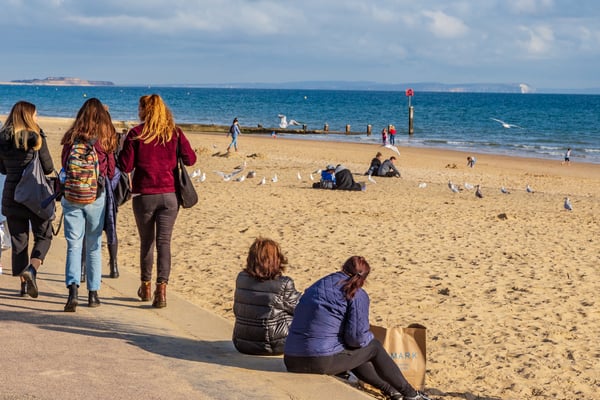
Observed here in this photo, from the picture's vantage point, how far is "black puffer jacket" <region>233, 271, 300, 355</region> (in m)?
5.59

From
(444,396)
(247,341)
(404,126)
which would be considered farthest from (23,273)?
(404,126)

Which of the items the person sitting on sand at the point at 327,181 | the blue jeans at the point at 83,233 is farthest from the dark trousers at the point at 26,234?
the person sitting on sand at the point at 327,181

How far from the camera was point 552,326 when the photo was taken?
718 cm

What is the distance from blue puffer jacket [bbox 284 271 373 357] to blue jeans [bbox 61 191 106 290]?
2.18m

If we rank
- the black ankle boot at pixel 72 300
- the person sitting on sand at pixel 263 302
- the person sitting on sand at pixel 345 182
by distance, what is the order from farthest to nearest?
the person sitting on sand at pixel 345 182
the black ankle boot at pixel 72 300
the person sitting on sand at pixel 263 302

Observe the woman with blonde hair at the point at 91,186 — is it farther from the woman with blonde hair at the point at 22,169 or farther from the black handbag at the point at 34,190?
the woman with blonde hair at the point at 22,169

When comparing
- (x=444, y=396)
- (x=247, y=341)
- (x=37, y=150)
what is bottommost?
(x=444, y=396)

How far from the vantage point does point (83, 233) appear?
21.6 ft

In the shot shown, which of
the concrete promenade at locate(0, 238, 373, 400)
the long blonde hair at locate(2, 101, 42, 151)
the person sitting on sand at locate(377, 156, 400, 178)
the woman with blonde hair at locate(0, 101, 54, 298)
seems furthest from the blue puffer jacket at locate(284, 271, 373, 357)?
the person sitting on sand at locate(377, 156, 400, 178)

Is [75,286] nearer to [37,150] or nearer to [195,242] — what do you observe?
[37,150]

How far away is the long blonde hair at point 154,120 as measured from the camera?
254 inches

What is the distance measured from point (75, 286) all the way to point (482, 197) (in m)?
12.9

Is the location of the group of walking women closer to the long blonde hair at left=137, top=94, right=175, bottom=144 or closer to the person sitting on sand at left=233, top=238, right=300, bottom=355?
the long blonde hair at left=137, top=94, right=175, bottom=144

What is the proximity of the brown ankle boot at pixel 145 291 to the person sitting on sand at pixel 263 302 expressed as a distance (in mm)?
1524
